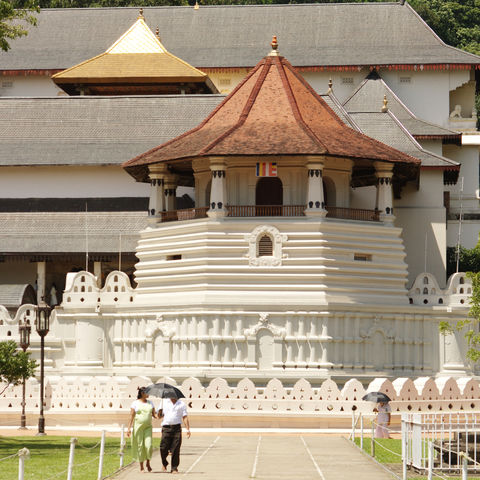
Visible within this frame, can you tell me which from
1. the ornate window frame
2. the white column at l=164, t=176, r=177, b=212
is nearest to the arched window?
the ornate window frame

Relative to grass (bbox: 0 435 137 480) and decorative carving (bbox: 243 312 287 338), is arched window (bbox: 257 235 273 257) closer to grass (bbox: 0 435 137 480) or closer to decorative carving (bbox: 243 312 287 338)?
decorative carving (bbox: 243 312 287 338)

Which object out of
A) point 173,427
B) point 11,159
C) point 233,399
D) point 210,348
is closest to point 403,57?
point 11,159

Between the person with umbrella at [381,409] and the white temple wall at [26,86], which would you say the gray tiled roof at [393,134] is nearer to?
the person with umbrella at [381,409]

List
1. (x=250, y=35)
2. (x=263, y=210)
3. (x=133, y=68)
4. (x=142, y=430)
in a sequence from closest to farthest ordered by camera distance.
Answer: (x=142, y=430)
(x=263, y=210)
(x=133, y=68)
(x=250, y=35)

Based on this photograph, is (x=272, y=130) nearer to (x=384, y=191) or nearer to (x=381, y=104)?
(x=384, y=191)

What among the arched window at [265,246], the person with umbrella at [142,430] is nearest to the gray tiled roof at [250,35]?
the arched window at [265,246]

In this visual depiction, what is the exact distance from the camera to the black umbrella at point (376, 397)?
42.1 m

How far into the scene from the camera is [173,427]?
30.4 m

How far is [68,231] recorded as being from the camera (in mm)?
60219

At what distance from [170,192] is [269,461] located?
25.4m

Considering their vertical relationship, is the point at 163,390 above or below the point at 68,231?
below

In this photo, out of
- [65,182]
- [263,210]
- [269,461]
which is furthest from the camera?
[65,182]

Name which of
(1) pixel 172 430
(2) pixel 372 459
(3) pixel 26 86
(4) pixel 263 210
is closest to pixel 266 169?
(4) pixel 263 210

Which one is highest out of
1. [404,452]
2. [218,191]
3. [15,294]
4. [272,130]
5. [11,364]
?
[272,130]
